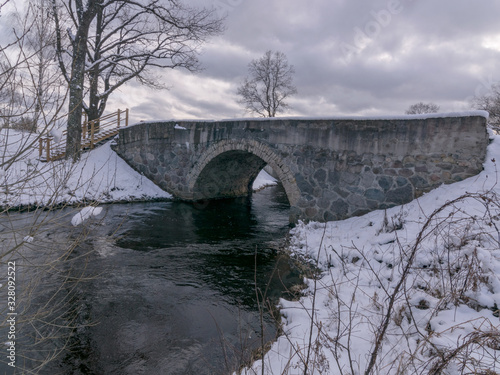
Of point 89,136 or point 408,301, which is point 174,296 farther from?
point 89,136

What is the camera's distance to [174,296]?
4492 millimetres

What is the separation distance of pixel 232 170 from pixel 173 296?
28.4 ft

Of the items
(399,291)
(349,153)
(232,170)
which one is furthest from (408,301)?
(232,170)

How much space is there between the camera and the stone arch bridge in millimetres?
6086

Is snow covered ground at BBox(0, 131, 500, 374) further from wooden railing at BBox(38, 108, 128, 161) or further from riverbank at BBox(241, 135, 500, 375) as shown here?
wooden railing at BBox(38, 108, 128, 161)

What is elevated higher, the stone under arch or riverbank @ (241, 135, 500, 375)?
the stone under arch

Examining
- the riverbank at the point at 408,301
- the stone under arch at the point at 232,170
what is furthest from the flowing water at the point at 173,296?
the stone under arch at the point at 232,170

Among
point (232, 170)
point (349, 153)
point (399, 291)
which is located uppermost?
point (349, 153)

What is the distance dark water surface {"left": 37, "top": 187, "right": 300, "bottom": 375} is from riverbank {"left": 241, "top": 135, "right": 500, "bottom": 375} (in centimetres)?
51

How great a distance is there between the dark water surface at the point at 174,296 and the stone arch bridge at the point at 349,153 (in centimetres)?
166

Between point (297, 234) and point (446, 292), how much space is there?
4429 millimetres

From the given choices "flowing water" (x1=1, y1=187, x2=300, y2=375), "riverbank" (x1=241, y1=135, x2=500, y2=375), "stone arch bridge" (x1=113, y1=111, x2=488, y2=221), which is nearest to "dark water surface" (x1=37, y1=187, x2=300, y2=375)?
"flowing water" (x1=1, y1=187, x2=300, y2=375)

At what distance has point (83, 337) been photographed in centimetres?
343

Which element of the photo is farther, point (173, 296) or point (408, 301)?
point (173, 296)
